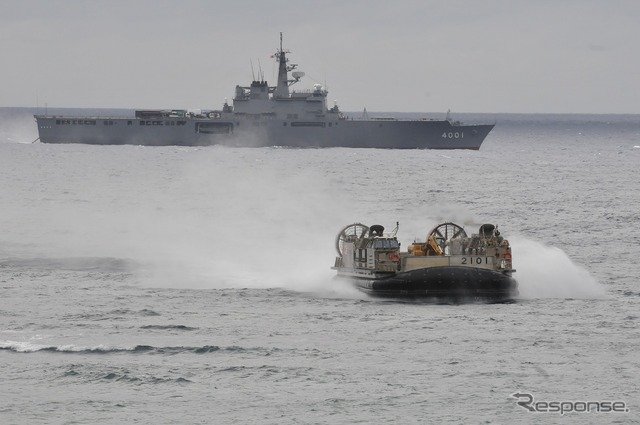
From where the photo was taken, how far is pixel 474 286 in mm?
45500

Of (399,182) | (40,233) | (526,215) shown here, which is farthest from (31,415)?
(399,182)

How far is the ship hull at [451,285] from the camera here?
4531 cm

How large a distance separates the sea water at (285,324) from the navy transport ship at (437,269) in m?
0.84

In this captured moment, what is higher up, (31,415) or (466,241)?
(466,241)

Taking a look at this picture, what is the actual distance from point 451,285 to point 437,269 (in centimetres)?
85

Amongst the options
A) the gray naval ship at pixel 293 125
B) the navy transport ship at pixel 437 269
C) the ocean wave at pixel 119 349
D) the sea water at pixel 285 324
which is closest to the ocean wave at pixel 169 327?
the sea water at pixel 285 324

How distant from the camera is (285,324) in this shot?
4094cm

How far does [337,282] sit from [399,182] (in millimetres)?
72274

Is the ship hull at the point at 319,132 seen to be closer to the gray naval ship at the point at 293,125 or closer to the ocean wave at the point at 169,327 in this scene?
the gray naval ship at the point at 293,125

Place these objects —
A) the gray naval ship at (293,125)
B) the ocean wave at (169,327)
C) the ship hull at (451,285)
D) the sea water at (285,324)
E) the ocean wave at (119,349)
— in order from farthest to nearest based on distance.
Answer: the gray naval ship at (293,125)
the ship hull at (451,285)
the ocean wave at (169,327)
the ocean wave at (119,349)
the sea water at (285,324)

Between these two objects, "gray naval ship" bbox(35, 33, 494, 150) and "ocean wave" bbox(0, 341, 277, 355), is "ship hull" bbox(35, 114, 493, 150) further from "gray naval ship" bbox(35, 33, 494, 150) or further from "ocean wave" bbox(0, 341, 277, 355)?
"ocean wave" bbox(0, 341, 277, 355)

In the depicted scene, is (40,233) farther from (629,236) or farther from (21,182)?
(21,182)

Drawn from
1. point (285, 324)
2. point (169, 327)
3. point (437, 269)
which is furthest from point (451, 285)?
point (169, 327)

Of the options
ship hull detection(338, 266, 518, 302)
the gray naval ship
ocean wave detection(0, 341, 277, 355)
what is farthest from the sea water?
the gray naval ship
